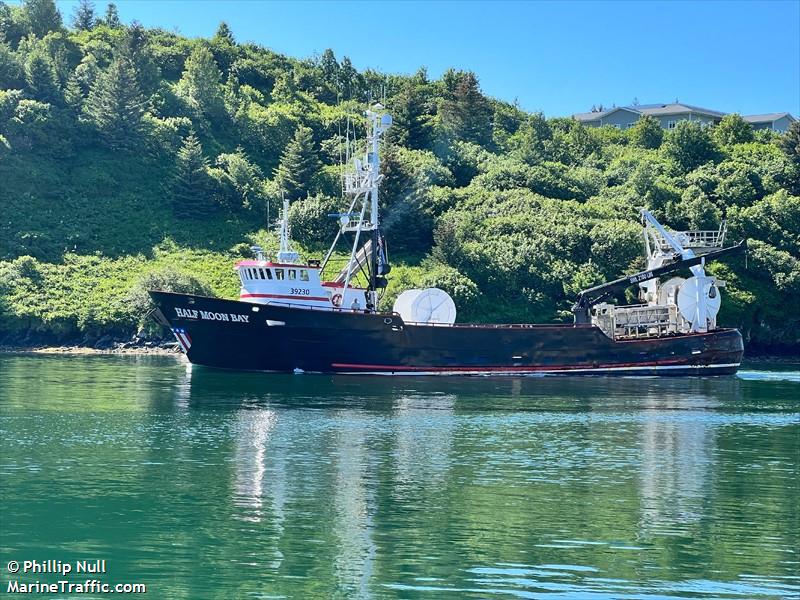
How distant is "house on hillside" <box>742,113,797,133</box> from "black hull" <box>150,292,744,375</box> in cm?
9217

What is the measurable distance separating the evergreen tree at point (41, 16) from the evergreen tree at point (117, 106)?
25.1 meters

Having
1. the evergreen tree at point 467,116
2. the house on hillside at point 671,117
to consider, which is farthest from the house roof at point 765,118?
the evergreen tree at point 467,116

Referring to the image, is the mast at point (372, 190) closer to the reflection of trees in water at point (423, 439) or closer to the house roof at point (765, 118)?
the reflection of trees in water at point (423, 439)

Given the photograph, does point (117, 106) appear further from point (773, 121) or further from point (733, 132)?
point (773, 121)

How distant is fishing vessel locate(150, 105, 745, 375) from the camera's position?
2393 inches

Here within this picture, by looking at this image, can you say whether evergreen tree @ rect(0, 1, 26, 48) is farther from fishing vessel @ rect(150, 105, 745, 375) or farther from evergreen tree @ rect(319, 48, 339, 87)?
fishing vessel @ rect(150, 105, 745, 375)

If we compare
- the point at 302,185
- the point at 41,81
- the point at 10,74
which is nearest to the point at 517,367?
the point at 302,185

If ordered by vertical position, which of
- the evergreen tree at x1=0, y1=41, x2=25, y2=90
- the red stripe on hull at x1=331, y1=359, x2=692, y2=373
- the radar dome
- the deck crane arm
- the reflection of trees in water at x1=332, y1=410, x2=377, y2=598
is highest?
the evergreen tree at x1=0, y1=41, x2=25, y2=90

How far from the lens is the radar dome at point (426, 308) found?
65500 mm

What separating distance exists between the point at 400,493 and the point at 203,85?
349ft

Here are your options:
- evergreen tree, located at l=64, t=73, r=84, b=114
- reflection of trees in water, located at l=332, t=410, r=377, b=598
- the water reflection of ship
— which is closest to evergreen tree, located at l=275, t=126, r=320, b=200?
evergreen tree, located at l=64, t=73, r=84, b=114

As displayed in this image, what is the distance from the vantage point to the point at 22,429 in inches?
1508

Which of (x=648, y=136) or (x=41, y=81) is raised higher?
(x=41, y=81)

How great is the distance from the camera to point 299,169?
358 feet
